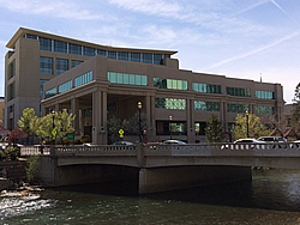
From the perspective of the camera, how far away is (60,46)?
95500 mm

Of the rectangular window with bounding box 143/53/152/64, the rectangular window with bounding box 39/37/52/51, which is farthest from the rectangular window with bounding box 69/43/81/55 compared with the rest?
the rectangular window with bounding box 143/53/152/64

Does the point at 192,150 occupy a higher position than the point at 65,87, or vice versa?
the point at 65,87

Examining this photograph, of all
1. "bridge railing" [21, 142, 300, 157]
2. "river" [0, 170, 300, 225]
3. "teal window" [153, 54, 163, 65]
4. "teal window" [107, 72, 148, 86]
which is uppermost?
"teal window" [153, 54, 163, 65]

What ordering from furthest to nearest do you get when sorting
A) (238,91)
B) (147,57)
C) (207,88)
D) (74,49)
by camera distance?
(147,57) < (74,49) < (238,91) < (207,88)

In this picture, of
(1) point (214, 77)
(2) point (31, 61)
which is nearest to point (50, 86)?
(2) point (31, 61)

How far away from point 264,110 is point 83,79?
4348 cm

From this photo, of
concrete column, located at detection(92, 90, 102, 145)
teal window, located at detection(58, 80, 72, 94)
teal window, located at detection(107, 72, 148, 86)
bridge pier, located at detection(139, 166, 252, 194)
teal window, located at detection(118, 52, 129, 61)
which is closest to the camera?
bridge pier, located at detection(139, 166, 252, 194)

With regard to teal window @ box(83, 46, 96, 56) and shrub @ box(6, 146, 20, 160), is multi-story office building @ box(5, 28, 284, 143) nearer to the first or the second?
teal window @ box(83, 46, 96, 56)

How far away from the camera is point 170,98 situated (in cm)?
6247

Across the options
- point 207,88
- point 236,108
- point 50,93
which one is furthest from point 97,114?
point 236,108

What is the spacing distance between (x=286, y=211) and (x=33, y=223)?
57.9 feet

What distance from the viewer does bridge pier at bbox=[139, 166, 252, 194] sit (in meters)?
30.2

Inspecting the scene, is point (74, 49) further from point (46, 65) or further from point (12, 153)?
point (12, 153)

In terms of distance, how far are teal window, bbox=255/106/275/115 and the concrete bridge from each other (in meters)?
39.0
